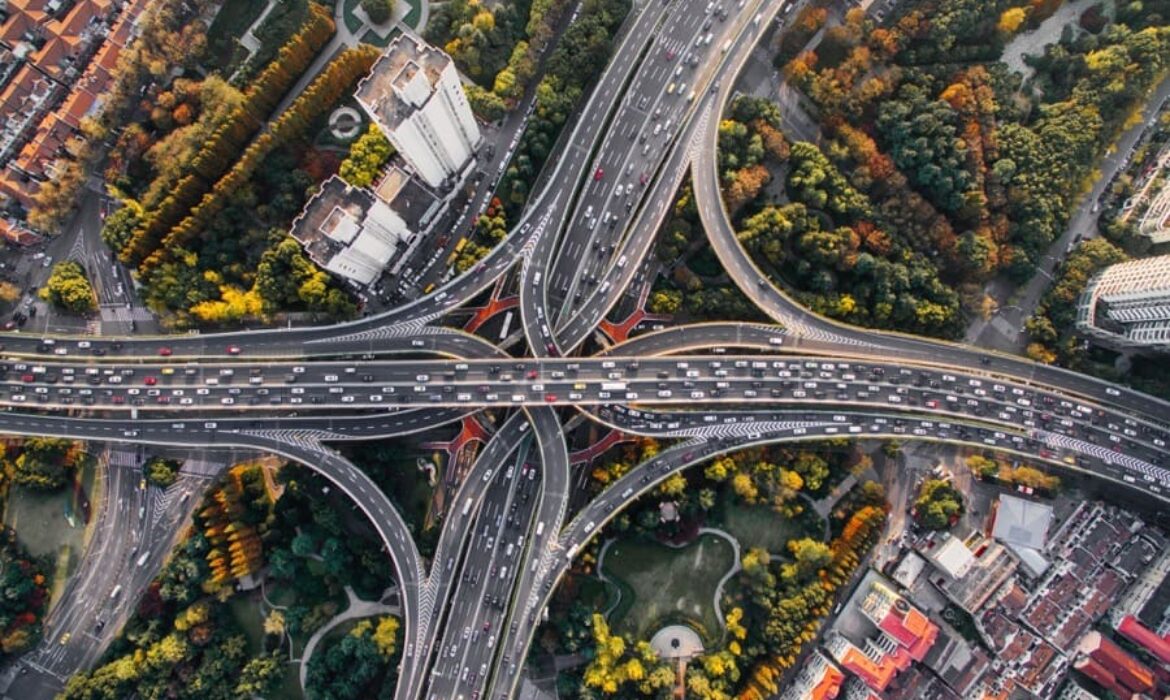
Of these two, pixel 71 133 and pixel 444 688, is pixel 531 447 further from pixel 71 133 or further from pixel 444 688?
pixel 71 133

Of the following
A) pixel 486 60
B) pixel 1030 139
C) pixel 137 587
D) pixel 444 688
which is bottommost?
pixel 137 587

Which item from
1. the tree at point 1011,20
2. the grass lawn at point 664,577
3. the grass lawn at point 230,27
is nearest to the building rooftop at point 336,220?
the grass lawn at point 230,27

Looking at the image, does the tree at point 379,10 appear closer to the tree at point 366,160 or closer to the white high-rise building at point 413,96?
the tree at point 366,160

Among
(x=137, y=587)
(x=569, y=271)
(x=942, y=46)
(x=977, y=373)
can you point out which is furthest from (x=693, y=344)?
(x=137, y=587)

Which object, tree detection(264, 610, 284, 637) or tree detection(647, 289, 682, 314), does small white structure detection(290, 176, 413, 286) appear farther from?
tree detection(264, 610, 284, 637)

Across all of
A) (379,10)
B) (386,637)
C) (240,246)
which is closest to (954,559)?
(386,637)

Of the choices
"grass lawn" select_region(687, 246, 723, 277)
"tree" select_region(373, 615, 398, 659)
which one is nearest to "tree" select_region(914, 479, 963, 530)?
"grass lawn" select_region(687, 246, 723, 277)

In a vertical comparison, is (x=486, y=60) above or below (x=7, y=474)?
above
